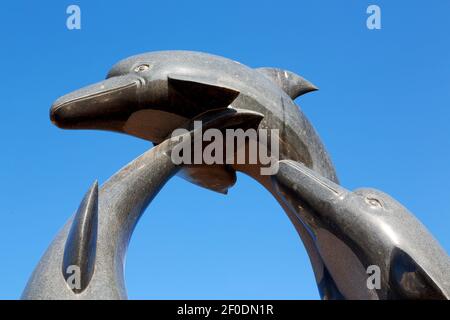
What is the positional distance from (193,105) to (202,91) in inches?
9.8

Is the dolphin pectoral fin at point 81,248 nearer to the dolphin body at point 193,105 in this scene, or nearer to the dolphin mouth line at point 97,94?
the dolphin body at point 193,105

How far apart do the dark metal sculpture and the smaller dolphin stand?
0.02 meters

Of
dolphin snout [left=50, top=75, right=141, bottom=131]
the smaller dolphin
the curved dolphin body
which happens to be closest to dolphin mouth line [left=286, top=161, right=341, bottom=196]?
the smaller dolphin

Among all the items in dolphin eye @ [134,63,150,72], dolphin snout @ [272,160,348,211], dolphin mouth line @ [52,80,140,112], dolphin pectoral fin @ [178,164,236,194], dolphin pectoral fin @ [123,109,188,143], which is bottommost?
dolphin snout @ [272,160,348,211]

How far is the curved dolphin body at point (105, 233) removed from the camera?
7.36 metres

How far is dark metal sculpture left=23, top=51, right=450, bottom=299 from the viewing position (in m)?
7.72

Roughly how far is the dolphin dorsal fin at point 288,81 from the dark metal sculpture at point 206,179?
0.40 m

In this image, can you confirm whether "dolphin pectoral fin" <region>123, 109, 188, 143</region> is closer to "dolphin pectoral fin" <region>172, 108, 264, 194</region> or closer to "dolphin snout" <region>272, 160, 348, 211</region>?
"dolphin pectoral fin" <region>172, 108, 264, 194</region>

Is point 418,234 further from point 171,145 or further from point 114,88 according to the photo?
point 114,88

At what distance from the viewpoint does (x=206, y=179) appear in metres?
10.1

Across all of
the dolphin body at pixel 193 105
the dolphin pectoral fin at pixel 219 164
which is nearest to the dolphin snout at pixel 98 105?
the dolphin body at pixel 193 105

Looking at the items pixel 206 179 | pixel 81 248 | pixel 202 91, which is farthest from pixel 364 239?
pixel 81 248
